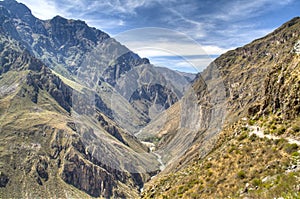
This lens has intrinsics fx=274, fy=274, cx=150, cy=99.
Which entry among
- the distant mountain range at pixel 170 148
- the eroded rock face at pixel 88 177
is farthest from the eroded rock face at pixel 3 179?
the eroded rock face at pixel 88 177

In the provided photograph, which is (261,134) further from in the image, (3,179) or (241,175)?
(3,179)

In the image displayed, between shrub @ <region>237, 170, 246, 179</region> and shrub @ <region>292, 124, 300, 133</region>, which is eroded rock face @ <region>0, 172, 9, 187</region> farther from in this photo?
shrub @ <region>292, 124, 300, 133</region>

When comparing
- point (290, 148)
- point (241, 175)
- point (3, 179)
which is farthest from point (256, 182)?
point (3, 179)

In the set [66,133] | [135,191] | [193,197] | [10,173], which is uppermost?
[193,197]

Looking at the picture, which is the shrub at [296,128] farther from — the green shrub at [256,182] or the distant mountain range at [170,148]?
the green shrub at [256,182]

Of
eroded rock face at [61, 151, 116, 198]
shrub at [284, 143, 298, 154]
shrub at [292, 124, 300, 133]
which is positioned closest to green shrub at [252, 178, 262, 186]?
shrub at [284, 143, 298, 154]

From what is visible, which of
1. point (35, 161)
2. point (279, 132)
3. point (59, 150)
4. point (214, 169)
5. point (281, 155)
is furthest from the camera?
point (59, 150)

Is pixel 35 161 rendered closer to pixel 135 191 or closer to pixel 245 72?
pixel 135 191

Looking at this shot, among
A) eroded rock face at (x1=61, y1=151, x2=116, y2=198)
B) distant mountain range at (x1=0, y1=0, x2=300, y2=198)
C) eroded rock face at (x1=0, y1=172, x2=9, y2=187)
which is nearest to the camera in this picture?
Result: distant mountain range at (x1=0, y1=0, x2=300, y2=198)

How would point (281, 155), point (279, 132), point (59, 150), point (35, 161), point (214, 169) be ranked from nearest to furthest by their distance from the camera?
point (281, 155)
point (279, 132)
point (214, 169)
point (35, 161)
point (59, 150)

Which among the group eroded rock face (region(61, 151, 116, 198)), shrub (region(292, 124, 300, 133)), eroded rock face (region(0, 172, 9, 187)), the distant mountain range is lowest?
eroded rock face (region(61, 151, 116, 198))

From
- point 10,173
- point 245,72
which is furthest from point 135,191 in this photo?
point 245,72
